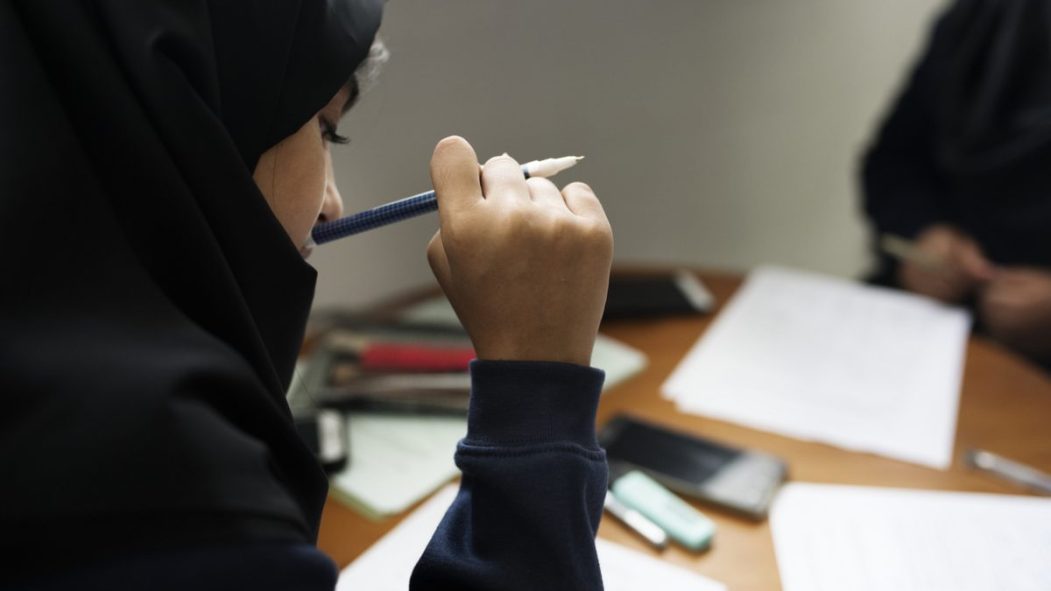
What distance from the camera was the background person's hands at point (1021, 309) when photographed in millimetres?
1262

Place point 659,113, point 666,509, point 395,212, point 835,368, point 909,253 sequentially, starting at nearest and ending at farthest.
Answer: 1. point 395,212
2. point 666,509
3. point 835,368
4. point 909,253
5. point 659,113

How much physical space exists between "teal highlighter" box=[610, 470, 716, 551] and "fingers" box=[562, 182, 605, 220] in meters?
0.31

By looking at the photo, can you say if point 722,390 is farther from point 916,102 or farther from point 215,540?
point 916,102

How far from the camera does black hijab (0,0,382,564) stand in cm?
37

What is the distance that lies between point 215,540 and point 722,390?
71 centimetres

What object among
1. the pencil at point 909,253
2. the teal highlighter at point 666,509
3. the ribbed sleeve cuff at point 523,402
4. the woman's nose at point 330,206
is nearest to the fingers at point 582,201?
the ribbed sleeve cuff at point 523,402

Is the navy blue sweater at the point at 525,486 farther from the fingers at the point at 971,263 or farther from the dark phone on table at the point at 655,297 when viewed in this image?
the fingers at the point at 971,263

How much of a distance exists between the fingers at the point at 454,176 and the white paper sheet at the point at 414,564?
0.30 m

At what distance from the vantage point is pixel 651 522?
73cm

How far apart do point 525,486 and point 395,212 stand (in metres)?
0.24

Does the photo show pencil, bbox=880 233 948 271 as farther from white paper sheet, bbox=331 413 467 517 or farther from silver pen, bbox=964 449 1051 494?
white paper sheet, bbox=331 413 467 517

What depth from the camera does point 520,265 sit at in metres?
0.53

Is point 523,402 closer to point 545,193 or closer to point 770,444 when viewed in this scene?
point 545,193

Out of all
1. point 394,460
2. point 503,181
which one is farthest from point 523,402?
point 394,460
